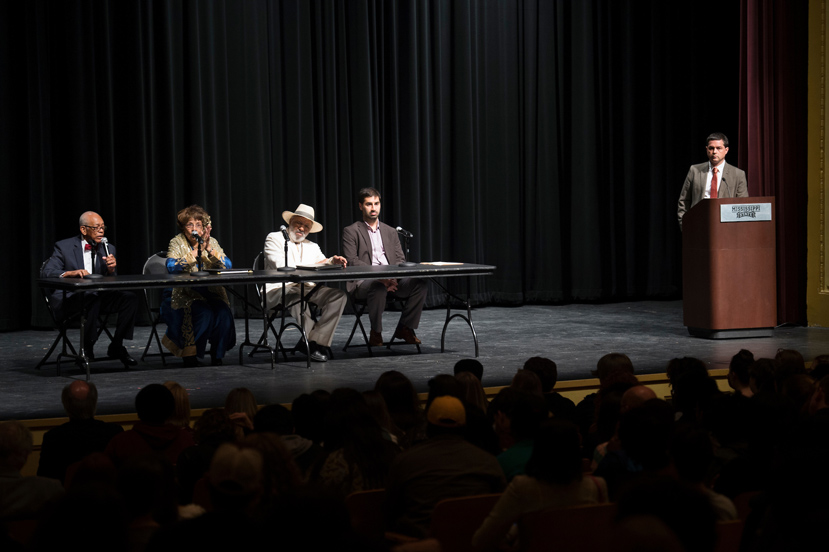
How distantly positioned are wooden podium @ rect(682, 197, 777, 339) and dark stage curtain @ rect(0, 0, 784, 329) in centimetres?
315

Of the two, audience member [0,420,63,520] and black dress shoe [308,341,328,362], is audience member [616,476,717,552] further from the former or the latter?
black dress shoe [308,341,328,362]

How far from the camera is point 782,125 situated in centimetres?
777

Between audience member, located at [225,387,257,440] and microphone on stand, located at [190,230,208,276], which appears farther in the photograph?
microphone on stand, located at [190,230,208,276]

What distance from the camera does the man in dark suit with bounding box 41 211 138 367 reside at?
588 centimetres

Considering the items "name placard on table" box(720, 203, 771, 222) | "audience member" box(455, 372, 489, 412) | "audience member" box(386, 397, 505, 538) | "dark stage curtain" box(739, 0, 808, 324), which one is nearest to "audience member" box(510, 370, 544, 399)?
"audience member" box(455, 372, 489, 412)

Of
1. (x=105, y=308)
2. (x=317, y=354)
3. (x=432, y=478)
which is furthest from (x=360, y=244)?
(x=432, y=478)

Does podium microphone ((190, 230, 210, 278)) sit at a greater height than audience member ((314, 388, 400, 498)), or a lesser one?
greater

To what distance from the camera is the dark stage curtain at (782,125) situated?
7746 mm

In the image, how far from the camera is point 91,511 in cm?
155

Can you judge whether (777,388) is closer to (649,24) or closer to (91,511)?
(91,511)

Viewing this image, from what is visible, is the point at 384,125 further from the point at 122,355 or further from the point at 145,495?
the point at 145,495

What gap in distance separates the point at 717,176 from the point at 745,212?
553 mm

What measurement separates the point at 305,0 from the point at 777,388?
628 centimetres

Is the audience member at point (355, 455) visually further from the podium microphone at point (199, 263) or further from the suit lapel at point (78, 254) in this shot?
the suit lapel at point (78, 254)
